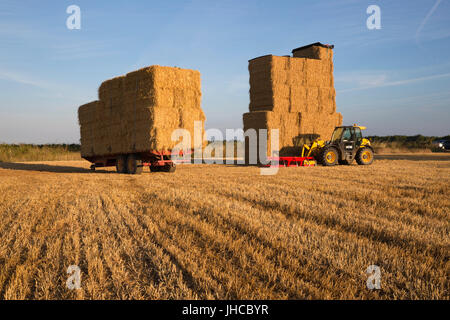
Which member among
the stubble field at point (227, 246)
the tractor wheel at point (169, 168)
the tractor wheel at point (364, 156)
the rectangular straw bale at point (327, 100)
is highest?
the rectangular straw bale at point (327, 100)

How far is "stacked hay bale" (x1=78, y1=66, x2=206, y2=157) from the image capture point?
40.5 ft

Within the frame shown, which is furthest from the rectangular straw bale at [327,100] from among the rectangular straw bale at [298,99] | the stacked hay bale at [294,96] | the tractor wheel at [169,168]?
the tractor wheel at [169,168]

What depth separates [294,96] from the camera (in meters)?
19.0

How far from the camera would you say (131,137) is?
1322cm

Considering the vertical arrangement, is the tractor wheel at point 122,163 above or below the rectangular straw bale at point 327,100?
below

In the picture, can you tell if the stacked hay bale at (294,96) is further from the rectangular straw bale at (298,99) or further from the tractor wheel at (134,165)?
the tractor wheel at (134,165)

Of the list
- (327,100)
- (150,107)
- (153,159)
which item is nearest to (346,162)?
(327,100)

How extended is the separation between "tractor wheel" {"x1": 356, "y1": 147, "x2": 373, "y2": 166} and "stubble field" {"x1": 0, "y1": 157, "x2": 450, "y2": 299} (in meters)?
10.1

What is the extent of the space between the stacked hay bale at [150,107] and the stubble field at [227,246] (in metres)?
6.02

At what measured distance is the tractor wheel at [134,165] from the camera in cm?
1334

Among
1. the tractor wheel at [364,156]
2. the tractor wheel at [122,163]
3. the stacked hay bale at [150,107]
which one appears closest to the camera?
the stacked hay bale at [150,107]

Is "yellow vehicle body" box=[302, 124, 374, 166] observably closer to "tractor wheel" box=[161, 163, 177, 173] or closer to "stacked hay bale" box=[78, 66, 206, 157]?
"stacked hay bale" box=[78, 66, 206, 157]

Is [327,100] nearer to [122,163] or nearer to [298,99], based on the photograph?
[298,99]

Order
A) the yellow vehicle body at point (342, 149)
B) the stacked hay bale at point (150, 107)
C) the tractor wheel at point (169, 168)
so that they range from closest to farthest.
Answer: the stacked hay bale at point (150, 107)
the tractor wheel at point (169, 168)
the yellow vehicle body at point (342, 149)
